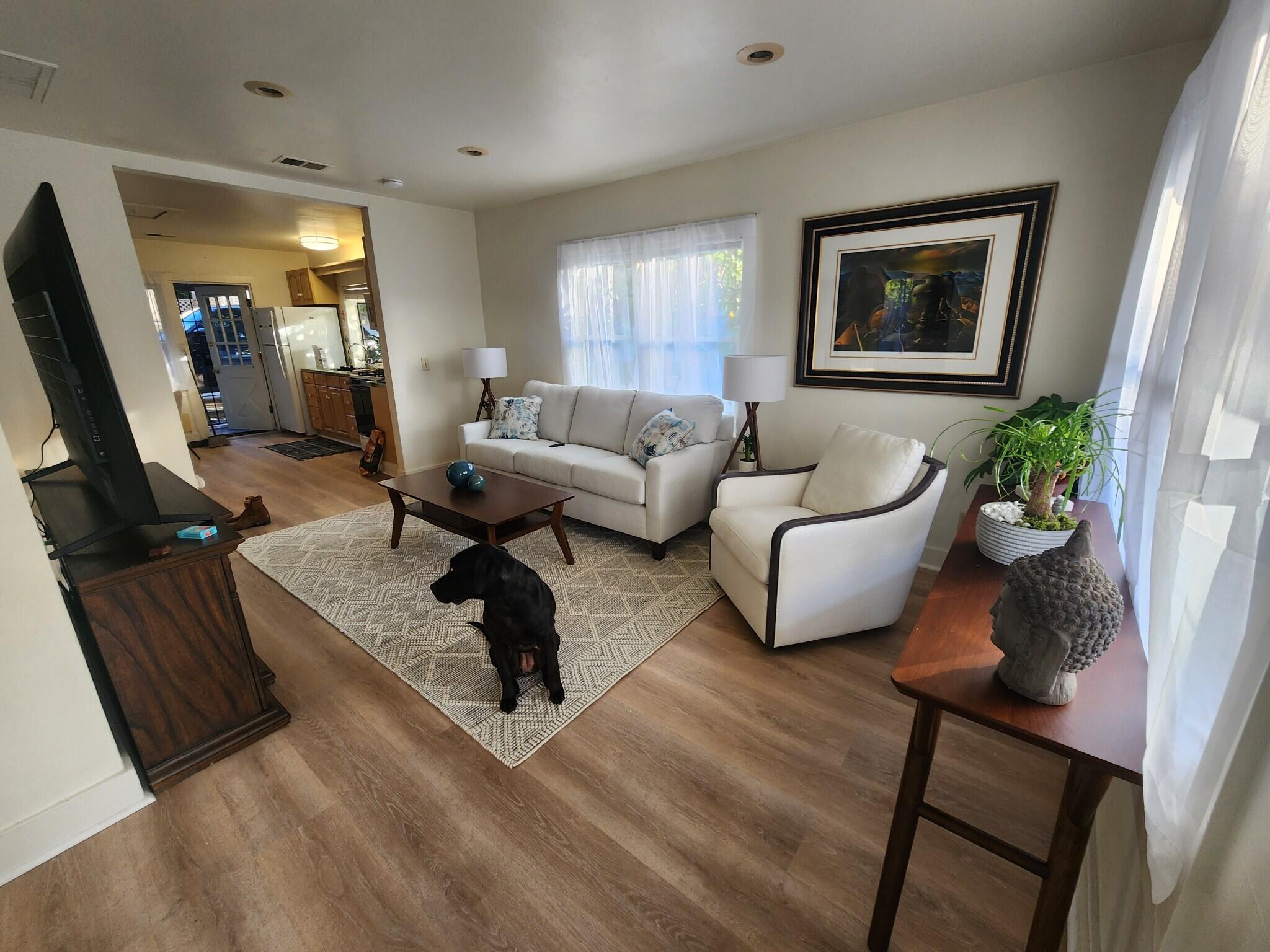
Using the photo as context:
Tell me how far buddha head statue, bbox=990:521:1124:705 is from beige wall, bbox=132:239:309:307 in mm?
8337

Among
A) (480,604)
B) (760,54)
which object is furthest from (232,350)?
(760,54)

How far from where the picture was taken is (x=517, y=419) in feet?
14.0

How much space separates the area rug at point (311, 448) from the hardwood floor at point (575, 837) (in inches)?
178

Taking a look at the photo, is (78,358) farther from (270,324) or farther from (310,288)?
(310,288)

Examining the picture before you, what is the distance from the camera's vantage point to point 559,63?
2158 mm

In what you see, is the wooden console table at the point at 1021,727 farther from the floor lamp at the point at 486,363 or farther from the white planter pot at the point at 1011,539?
the floor lamp at the point at 486,363

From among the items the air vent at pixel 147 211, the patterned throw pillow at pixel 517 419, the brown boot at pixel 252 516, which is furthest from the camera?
the air vent at pixel 147 211

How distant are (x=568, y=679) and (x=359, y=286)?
691cm

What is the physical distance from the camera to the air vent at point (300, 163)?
11.0ft

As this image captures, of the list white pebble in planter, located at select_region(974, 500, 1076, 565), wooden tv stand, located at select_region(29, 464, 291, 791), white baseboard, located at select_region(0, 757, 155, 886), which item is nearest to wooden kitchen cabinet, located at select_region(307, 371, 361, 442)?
wooden tv stand, located at select_region(29, 464, 291, 791)

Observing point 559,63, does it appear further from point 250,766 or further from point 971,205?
point 250,766

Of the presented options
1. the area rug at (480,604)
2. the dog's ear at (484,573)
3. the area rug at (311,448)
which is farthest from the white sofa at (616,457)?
the area rug at (311,448)

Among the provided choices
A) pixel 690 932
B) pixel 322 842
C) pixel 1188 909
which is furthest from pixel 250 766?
pixel 1188 909

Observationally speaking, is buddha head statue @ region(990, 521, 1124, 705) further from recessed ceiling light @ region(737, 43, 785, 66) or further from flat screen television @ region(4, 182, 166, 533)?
recessed ceiling light @ region(737, 43, 785, 66)
